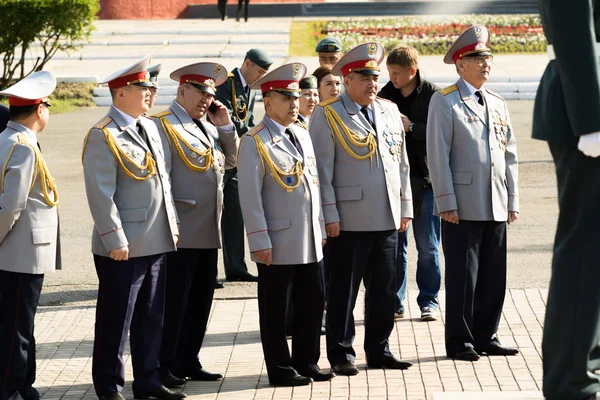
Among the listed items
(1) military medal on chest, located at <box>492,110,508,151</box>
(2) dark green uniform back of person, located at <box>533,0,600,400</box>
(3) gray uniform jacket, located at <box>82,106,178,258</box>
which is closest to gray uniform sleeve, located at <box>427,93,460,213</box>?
(1) military medal on chest, located at <box>492,110,508,151</box>

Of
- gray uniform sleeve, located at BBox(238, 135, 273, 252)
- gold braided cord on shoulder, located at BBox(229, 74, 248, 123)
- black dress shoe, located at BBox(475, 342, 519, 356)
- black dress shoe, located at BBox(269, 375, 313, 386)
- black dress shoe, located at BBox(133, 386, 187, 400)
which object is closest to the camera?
black dress shoe, located at BBox(133, 386, 187, 400)

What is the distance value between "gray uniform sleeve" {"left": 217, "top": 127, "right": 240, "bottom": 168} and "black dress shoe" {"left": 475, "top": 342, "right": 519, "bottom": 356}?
202cm

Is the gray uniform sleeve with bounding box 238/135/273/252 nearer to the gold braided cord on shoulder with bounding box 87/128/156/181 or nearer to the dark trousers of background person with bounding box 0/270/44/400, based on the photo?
the gold braided cord on shoulder with bounding box 87/128/156/181

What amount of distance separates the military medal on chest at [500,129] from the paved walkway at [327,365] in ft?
4.40

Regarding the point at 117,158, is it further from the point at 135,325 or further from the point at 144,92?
the point at 135,325

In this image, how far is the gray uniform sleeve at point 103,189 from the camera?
6.05 m

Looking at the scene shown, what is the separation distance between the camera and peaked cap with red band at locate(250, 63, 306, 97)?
666 centimetres

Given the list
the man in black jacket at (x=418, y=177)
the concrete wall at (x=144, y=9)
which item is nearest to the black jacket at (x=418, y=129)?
the man in black jacket at (x=418, y=177)

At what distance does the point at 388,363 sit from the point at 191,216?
154 centimetres

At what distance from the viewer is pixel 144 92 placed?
630 centimetres

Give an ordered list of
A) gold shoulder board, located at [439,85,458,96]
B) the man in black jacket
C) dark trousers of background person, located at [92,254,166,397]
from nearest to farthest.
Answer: dark trousers of background person, located at [92,254,166,397]
gold shoulder board, located at [439,85,458,96]
the man in black jacket

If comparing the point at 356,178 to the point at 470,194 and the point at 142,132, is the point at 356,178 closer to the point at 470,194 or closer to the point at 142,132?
the point at 470,194

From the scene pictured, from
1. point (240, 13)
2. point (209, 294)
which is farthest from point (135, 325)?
point (240, 13)

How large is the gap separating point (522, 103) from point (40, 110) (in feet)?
50.9
